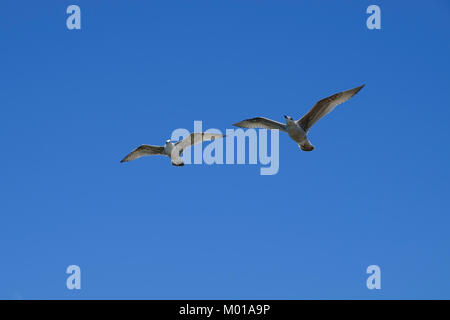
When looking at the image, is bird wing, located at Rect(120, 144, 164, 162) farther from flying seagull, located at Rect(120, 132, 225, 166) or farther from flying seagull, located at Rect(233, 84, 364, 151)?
flying seagull, located at Rect(233, 84, 364, 151)

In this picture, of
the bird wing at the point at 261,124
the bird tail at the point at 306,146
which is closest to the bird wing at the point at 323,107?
the bird tail at the point at 306,146

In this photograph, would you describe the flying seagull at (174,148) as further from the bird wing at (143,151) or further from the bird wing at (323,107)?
the bird wing at (323,107)

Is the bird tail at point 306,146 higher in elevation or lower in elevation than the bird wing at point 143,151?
lower

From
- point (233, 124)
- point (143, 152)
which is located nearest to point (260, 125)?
point (233, 124)

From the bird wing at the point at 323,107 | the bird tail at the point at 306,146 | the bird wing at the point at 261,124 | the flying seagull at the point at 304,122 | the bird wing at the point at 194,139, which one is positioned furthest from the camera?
the bird wing at the point at 194,139

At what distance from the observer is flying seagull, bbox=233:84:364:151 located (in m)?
27.0

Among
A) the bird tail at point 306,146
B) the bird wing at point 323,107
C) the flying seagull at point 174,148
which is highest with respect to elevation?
the bird wing at point 323,107

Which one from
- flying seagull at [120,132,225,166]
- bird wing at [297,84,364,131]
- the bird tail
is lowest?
the bird tail

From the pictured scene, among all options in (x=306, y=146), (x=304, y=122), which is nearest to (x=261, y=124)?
(x=304, y=122)

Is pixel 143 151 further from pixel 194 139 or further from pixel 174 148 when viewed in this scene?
pixel 194 139

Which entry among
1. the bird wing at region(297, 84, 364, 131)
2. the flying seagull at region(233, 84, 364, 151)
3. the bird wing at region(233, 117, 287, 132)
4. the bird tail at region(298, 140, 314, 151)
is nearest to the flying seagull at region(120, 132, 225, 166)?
the bird wing at region(233, 117, 287, 132)

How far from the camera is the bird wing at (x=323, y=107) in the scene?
2689 centimetres
